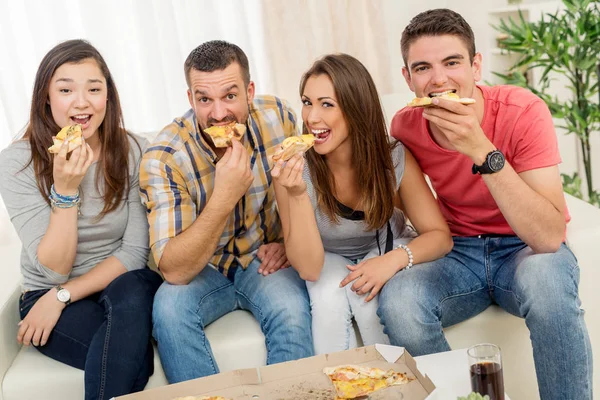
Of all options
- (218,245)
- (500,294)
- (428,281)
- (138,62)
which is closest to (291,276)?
(218,245)

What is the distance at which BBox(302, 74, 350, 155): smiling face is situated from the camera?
2.27 metres

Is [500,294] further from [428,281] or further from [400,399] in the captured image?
[400,399]

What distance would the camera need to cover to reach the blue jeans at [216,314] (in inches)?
84.6

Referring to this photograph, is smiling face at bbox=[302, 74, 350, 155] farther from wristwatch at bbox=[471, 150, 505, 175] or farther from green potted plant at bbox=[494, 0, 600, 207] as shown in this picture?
green potted plant at bbox=[494, 0, 600, 207]

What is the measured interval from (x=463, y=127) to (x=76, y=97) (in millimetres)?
1146

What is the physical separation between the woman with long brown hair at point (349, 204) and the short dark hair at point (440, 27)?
0.61 ft

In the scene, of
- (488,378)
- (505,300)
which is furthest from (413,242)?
(488,378)

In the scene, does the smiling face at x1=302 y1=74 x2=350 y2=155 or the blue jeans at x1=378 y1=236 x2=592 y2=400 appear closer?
the blue jeans at x1=378 y1=236 x2=592 y2=400

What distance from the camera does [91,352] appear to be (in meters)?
2.13

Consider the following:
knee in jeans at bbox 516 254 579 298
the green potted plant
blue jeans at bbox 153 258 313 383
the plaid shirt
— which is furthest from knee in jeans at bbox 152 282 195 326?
the green potted plant

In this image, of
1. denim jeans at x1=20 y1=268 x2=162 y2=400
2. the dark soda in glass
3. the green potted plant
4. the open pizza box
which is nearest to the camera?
the dark soda in glass

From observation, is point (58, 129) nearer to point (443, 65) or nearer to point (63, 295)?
point (63, 295)

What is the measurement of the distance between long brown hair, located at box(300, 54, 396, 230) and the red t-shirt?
4.9 inches

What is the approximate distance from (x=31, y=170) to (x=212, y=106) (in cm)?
59
